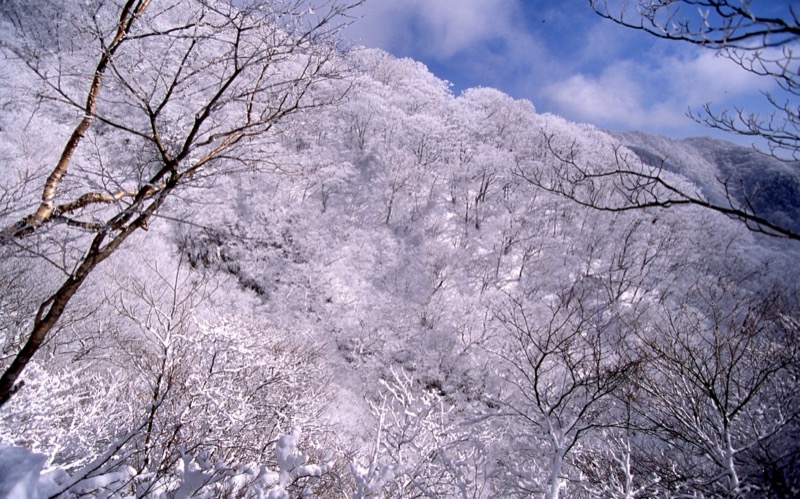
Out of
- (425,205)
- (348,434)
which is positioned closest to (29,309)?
(348,434)

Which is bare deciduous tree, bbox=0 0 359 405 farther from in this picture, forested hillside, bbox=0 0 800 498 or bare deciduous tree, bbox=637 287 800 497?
bare deciduous tree, bbox=637 287 800 497

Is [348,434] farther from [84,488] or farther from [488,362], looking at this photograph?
[84,488]

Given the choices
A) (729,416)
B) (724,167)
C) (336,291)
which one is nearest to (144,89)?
(729,416)

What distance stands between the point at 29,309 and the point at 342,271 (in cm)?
1720

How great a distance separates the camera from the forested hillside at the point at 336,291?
2.69 metres

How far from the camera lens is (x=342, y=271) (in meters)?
27.1

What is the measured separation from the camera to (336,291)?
2567 centimetres

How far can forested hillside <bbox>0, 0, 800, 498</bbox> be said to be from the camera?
8.81ft

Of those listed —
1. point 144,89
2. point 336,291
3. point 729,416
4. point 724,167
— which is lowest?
point 729,416

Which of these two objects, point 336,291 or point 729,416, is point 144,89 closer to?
point 729,416

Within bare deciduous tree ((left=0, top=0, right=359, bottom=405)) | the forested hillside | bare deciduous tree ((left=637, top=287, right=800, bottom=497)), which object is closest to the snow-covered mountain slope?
the forested hillside

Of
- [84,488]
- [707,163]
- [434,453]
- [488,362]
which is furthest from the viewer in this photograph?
[707,163]

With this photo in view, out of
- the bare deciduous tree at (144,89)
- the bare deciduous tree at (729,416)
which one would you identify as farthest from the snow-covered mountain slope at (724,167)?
the bare deciduous tree at (144,89)

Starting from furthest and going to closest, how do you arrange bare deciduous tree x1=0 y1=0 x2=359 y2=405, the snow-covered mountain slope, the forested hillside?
the snow-covered mountain slope
the forested hillside
bare deciduous tree x1=0 y1=0 x2=359 y2=405
